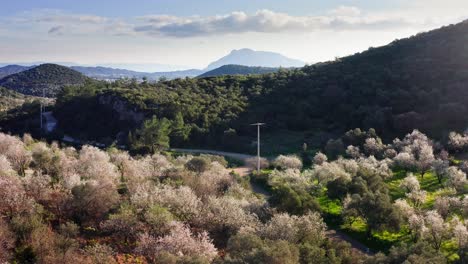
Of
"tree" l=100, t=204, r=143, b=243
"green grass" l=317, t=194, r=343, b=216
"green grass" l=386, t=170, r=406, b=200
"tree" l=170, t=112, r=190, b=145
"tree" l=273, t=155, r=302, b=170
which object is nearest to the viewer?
"tree" l=100, t=204, r=143, b=243

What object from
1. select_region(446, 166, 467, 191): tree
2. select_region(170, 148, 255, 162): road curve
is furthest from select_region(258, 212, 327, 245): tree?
select_region(170, 148, 255, 162): road curve

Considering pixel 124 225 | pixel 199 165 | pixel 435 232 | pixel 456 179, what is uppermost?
pixel 199 165

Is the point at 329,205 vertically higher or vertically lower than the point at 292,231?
lower

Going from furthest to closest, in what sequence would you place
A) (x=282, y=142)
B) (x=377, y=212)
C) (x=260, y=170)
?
(x=282, y=142)
(x=260, y=170)
(x=377, y=212)

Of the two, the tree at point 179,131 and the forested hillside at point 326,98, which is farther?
the tree at point 179,131

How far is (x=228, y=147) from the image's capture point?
2598 inches

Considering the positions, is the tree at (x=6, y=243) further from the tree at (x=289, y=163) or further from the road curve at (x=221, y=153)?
the road curve at (x=221, y=153)

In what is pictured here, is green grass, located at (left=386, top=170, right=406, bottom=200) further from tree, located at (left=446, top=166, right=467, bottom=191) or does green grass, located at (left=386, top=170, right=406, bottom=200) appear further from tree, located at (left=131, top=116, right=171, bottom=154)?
tree, located at (left=131, top=116, right=171, bottom=154)

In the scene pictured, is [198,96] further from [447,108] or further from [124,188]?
[124,188]

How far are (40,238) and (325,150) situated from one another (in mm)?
40072

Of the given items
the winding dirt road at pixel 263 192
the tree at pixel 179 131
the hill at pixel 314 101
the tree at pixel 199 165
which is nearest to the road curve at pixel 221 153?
the winding dirt road at pixel 263 192

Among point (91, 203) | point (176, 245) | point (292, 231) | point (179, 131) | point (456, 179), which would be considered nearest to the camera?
point (176, 245)

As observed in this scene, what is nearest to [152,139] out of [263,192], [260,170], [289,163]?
[260,170]

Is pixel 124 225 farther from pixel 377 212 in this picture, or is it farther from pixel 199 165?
pixel 199 165
